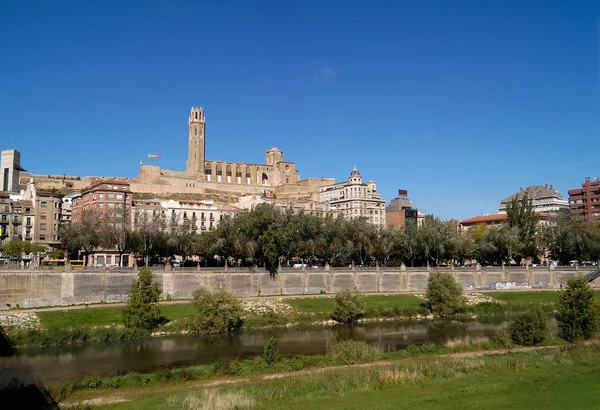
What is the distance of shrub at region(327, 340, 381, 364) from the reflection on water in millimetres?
5593

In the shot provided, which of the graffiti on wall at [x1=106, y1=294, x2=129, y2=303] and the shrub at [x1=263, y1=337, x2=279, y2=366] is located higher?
the graffiti on wall at [x1=106, y1=294, x2=129, y2=303]

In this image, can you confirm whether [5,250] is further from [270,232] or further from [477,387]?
[477,387]

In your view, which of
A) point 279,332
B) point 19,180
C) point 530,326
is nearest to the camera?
point 530,326

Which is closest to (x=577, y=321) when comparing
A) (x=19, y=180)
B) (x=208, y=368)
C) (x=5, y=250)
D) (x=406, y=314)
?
(x=406, y=314)

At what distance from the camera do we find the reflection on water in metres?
43.1

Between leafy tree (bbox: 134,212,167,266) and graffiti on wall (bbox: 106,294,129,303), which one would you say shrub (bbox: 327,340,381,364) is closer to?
graffiti on wall (bbox: 106,294,129,303)

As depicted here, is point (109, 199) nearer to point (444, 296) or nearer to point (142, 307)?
point (142, 307)

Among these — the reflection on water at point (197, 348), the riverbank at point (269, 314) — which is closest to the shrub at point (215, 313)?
the reflection on water at point (197, 348)

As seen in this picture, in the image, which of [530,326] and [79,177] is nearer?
[530,326]

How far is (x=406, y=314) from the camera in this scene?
71.8 meters

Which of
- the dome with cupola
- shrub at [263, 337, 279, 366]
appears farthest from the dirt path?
the dome with cupola

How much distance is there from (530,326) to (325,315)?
26.6 meters

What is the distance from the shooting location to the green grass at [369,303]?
72.1m

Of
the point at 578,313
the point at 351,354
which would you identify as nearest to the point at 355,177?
the point at 578,313
